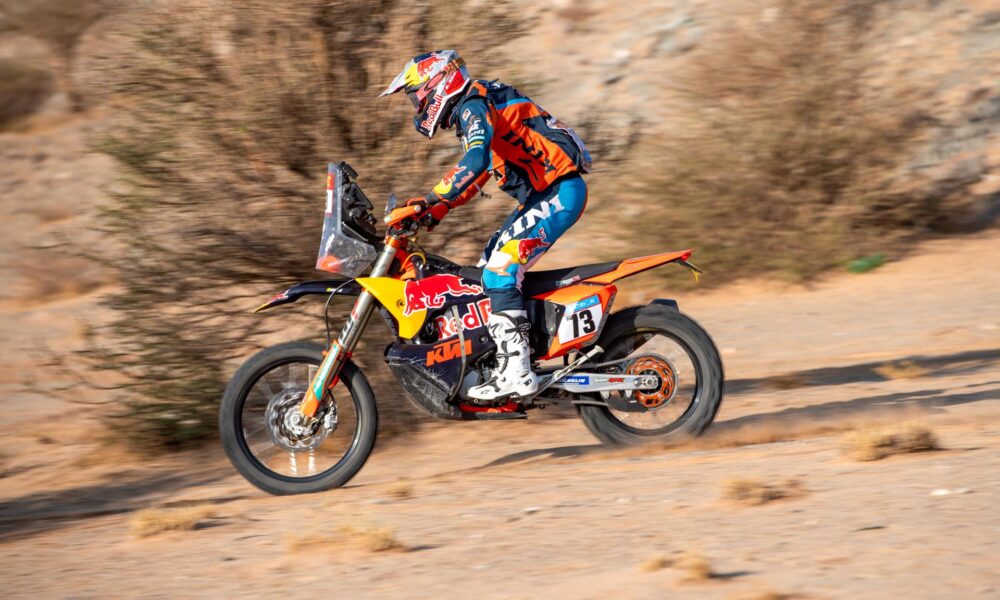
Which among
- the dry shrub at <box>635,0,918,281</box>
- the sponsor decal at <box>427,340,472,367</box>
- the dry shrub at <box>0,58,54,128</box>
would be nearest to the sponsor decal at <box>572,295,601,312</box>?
the sponsor decal at <box>427,340,472,367</box>

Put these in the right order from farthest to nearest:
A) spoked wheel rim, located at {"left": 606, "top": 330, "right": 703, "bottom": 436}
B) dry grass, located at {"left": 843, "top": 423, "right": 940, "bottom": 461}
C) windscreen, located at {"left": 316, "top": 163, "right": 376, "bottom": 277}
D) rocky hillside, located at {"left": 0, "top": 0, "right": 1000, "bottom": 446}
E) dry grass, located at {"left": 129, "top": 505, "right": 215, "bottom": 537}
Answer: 1. rocky hillside, located at {"left": 0, "top": 0, "right": 1000, "bottom": 446}
2. spoked wheel rim, located at {"left": 606, "top": 330, "right": 703, "bottom": 436}
3. windscreen, located at {"left": 316, "top": 163, "right": 376, "bottom": 277}
4. dry grass, located at {"left": 843, "top": 423, "right": 940, "bottom": 461}
5. dry grass, located at {"left": 129, "top": 505, "right": 215, "bottom": 537}

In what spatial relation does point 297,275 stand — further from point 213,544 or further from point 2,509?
point 213,544

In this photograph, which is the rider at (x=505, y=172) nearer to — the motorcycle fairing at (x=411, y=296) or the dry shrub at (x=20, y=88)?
the motorcycle fairing at (x=411, y=296)

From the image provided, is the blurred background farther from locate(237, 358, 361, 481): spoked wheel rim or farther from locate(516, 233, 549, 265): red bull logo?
locate(516, 233, 549, 265): red bull logo

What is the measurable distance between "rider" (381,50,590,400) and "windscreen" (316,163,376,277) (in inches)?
14.7

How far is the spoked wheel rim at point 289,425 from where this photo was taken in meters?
6.18

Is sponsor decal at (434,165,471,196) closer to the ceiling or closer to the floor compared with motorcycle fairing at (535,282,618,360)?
closer to the ceiling

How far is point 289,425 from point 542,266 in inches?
291

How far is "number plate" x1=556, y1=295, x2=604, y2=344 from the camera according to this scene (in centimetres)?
627

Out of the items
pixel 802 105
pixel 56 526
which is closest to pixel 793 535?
pixel 56 526

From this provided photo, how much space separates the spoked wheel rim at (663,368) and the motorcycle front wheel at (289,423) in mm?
1444

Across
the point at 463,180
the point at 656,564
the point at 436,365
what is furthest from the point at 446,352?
the point at 656,564

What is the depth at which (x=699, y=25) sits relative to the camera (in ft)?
69.7

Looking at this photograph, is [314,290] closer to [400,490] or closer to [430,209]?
[430,209]
